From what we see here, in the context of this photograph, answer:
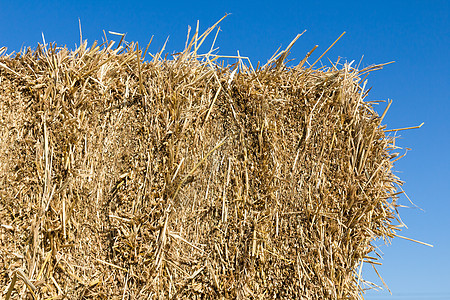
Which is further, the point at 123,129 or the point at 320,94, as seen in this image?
the point at 320,94

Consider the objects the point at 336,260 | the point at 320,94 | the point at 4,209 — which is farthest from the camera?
the point at 320,94

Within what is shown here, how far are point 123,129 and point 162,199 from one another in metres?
0.55

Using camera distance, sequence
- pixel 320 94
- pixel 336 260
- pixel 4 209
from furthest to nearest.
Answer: pixel 320 94
pixel 336 260
pixel 4 209

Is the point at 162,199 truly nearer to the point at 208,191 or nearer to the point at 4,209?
the point at 208,191

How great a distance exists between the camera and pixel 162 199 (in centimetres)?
308

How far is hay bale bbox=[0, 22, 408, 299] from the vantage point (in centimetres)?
302

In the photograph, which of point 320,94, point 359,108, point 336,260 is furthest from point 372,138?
point 336,260

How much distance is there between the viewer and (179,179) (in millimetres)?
3104

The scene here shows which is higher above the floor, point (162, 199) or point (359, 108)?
point (359, 108)

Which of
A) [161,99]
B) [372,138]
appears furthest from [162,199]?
[372,138]

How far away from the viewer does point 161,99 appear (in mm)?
3207

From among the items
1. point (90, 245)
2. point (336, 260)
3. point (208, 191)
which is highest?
point (208, 191)

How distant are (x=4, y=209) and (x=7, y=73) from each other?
92cm

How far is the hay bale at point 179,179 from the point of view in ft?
Answer: 9.89
